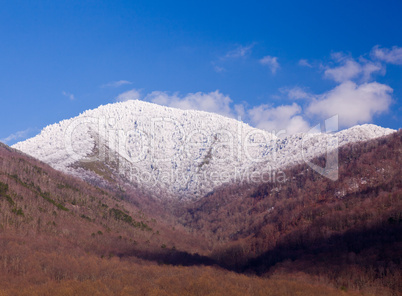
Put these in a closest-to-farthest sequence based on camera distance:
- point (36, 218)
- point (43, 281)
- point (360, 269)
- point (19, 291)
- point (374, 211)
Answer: point (19, 291)
point (43, 281)
point (360, 269)
point (36, 218)
point (374, 211)

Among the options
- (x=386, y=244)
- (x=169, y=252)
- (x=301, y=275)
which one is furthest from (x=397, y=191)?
(x=169, y=252)

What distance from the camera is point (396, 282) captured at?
12100 centimetres

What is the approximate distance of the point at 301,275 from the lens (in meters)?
143

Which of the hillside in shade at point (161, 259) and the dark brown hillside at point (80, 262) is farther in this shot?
the hillside in shade at point (161, 259)

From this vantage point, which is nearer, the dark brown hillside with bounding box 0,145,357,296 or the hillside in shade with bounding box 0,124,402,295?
the dark brown hillside with bounding box 0,145,357,296

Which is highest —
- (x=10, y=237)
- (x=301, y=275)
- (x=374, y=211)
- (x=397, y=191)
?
(x=397, y=191)

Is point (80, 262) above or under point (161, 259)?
above

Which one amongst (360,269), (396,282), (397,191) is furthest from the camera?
(397,191)

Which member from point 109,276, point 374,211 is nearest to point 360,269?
point 374,211

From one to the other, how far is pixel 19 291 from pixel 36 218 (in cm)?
7969

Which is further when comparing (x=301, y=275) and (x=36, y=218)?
(x=36, y=218)

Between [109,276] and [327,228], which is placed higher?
[327,228]

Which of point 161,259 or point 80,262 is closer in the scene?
point 80,262

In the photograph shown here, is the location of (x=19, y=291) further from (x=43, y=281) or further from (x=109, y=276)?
(x=109, y=276)
